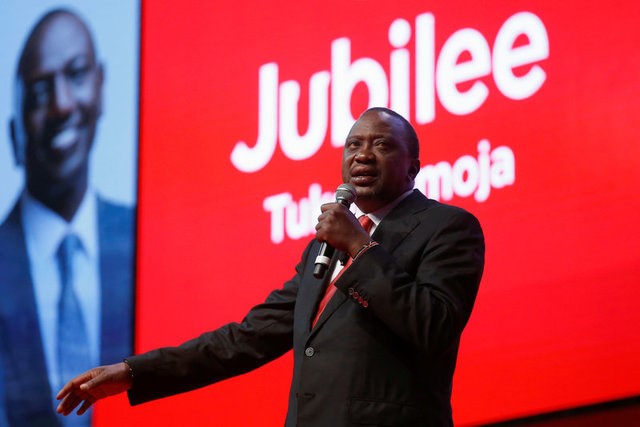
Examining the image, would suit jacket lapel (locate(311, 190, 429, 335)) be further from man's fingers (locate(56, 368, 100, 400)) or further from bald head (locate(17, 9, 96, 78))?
bald head (locate(17, 9, 96, 78))

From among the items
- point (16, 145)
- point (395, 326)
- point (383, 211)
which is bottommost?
point (395, 326)

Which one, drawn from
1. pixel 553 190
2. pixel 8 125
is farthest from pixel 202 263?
pixel 553 190

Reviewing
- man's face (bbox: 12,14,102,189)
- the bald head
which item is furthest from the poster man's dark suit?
the bald head

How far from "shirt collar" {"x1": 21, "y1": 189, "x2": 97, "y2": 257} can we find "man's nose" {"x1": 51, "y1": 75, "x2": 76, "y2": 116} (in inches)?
15.2

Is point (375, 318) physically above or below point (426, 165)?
below

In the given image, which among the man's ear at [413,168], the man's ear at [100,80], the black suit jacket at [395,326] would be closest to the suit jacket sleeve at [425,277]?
the black suit jacket at [395,326]

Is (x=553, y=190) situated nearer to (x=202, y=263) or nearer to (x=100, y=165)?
(x=202, y=263)

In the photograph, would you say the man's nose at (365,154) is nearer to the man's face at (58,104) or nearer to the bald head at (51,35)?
the man's face at (58,104)

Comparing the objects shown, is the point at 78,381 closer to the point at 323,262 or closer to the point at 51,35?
the point at 323,262

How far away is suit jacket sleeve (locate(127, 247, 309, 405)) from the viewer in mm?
2375

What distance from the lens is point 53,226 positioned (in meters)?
4.16

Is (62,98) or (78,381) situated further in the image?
(62,98)

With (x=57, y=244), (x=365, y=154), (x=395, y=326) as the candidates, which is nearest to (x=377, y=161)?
(x=365, y=154)

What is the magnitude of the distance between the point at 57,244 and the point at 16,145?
1.67 feet
